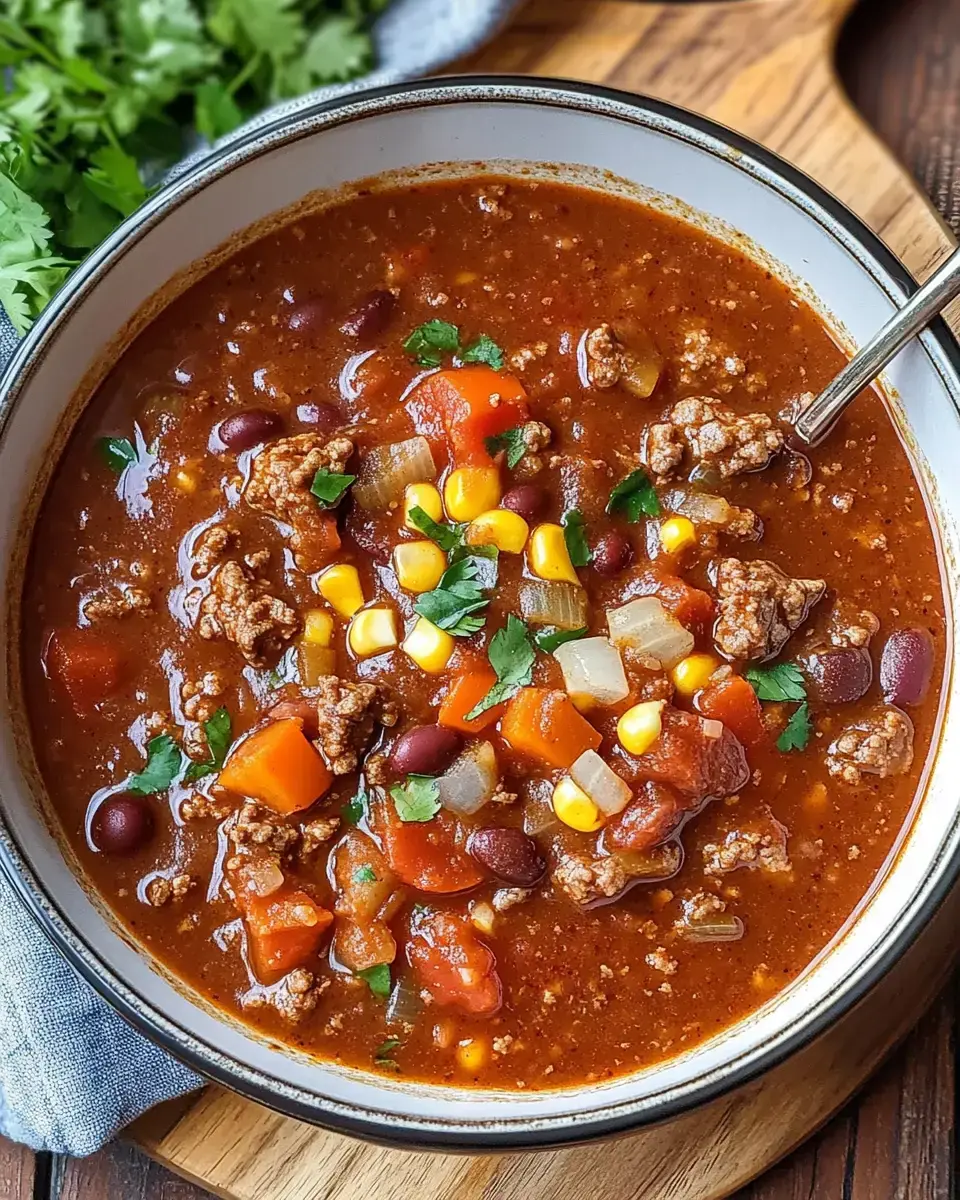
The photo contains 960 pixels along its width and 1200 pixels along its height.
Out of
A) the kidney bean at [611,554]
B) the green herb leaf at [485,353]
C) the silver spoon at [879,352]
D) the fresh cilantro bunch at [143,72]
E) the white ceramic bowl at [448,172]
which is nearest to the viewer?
the white ceramic bowl at [448,172]

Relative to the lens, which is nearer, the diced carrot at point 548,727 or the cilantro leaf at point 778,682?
the diced carrot at point 548,727

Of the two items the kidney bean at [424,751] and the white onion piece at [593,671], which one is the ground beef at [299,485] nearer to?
the kidney bean at [424,751]

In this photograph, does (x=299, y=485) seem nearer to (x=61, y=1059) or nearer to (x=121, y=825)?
(x=121, y=825)

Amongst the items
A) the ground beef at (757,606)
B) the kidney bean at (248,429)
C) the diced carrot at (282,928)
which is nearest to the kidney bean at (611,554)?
the ground beef at (757,606)

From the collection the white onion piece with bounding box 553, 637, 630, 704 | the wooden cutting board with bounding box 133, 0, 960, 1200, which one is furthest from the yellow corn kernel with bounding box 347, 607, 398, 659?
the wooden cutting board with bounding box 133, 0, 960, 1200

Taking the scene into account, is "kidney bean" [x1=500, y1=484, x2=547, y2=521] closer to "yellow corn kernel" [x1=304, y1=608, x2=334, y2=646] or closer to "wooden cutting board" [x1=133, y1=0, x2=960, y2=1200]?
"yellow corn kernel" [x1=304, y1=608, x2=334, y2=646]
